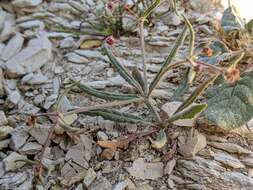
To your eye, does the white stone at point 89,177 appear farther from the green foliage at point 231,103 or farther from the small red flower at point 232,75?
the small red flower at point 232,75

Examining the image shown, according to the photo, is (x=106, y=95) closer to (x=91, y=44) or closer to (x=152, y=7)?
(x=152, y=7)

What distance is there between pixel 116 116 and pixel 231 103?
317 mm

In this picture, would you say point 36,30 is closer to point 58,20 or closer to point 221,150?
point 58,20

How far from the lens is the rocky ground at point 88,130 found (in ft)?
4.35

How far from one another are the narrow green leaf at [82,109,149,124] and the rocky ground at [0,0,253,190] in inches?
1.6

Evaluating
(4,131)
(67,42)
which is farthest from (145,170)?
(67,42)

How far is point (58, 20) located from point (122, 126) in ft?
2.24

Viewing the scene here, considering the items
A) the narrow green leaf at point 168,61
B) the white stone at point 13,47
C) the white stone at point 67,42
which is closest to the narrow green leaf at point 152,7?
the narrow green leaf at point 168,61

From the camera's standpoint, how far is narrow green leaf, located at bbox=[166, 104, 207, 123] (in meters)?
1.23

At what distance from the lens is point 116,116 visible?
1375 millimetres

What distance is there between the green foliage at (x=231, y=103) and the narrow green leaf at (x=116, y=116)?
19 centimetres

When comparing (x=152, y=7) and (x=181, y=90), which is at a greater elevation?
(x=152, y=7)

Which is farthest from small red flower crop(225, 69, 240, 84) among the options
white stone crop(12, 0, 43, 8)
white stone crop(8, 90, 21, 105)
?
white stone crop(12, 0, 43, 8)

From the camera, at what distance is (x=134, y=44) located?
5.86ft
